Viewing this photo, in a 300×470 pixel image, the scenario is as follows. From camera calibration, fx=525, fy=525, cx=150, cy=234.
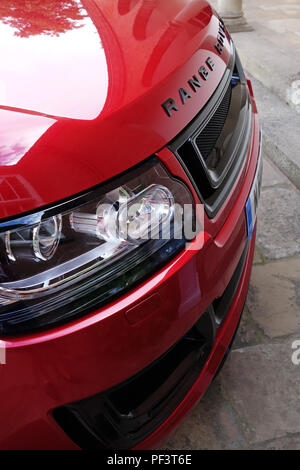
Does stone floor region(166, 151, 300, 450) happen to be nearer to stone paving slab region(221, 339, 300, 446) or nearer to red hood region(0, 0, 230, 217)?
stone paving slab region(221, 339, 300, 446)

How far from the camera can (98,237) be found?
3.86 ft

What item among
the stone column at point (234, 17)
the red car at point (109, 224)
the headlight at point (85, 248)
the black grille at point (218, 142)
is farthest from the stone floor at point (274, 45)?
the headlight at point (85, 248)

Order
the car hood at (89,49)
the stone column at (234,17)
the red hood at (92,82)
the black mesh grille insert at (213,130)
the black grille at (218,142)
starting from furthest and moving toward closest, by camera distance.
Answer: the stone column at (234,17)
the black mesh grille insert at (213,130)
the black grille at (218,142)
the car hood at (89,49)
the red hood at (92,82)

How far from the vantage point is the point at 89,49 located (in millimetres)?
1422

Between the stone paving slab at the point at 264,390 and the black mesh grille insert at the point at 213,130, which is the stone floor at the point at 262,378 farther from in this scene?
the black mesh grille insert at the point at 213,130

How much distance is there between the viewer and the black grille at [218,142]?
4.44ft

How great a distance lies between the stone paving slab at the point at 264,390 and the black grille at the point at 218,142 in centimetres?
79

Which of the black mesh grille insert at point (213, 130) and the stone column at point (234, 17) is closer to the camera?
the black mesh grille insert at point (213, 130)

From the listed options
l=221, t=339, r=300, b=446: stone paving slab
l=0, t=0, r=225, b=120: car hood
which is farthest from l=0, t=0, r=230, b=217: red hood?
l=221, t=339, r=300, b=446: stone paving slab

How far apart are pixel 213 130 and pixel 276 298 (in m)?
1.04

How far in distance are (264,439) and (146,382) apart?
1.94 feet

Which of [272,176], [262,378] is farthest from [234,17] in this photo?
[262,378]
